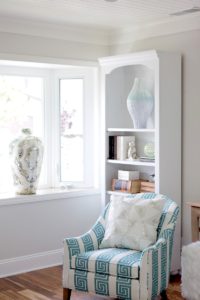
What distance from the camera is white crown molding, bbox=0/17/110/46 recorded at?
4770 millimetres

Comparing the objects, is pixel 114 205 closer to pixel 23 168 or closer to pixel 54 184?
pixel 23 168

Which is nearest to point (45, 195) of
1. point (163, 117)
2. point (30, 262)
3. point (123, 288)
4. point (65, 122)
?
point (30, 262)

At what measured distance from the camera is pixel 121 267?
12.1 feet

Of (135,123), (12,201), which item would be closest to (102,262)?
(12,201)

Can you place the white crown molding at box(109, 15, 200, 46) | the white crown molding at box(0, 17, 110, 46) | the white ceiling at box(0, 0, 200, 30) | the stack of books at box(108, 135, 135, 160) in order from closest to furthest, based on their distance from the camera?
the white ceiling at box(0, 0, 200, 30), the white crown molding at box(109, 15, 200, 46), the white crown molding at box(0, 17, 110, 46), the stack of books at box(108, 135, 135, 160)

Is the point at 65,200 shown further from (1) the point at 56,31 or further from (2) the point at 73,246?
(1) the point at 56,31

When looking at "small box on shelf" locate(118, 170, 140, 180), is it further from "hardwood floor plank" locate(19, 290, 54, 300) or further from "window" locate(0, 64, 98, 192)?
"hardwood floor plank" locate(19, 290, 54, 300)

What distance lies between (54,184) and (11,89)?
1.09 meters

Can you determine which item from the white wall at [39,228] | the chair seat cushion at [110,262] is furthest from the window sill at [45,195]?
the chair seat cushion at [110,262]

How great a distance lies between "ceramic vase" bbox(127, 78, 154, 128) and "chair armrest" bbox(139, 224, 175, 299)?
131 cm

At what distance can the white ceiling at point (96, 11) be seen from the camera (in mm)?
4148

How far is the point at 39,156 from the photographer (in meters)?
5.05

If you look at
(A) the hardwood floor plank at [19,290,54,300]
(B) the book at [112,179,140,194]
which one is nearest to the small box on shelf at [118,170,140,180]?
(B) the book at [112,179,140,194]

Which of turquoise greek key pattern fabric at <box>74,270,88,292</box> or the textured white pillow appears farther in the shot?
the textured white pillow
